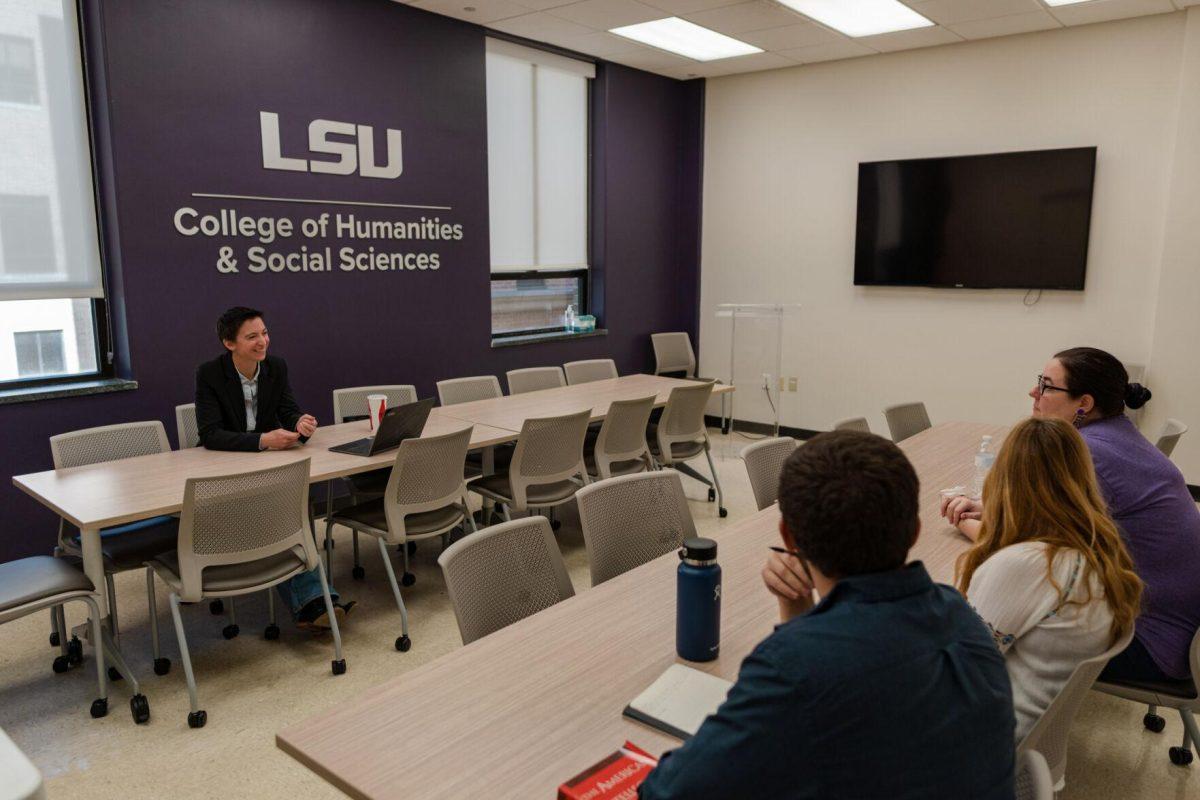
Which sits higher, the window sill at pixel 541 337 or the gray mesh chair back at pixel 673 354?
the window sill at pixel 541 337

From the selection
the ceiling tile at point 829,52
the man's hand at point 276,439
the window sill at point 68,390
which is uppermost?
the ceiling tile at point 829,52

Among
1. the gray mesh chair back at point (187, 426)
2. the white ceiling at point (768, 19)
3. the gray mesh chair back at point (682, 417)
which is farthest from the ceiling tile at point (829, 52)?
the gray mesh chair back at point (187, 426)

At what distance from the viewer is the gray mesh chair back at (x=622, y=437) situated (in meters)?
4.37

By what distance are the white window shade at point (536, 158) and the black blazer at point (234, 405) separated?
2.83 metres

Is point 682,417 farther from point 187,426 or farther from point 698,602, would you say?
point 698,602

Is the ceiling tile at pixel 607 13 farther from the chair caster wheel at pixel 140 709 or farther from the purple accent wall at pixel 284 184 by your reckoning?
the chair caster wheel at pixel 140 709


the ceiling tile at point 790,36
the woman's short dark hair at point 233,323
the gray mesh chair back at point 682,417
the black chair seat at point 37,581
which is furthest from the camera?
the ceiling tile at point 790,36

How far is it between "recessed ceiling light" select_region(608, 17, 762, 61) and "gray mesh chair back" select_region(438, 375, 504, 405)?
2.79 meters

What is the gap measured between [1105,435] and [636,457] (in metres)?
2.65

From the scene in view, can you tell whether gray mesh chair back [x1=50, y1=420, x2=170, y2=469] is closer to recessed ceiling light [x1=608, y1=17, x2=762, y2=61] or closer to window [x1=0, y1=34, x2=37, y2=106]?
A: window [x1=0, y1=34, x2=37, y2=106]

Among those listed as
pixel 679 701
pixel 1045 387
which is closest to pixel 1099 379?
pixel 1045 387

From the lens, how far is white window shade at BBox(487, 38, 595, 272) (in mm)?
6273

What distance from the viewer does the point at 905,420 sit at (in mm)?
4285

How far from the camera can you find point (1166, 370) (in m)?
5.48
